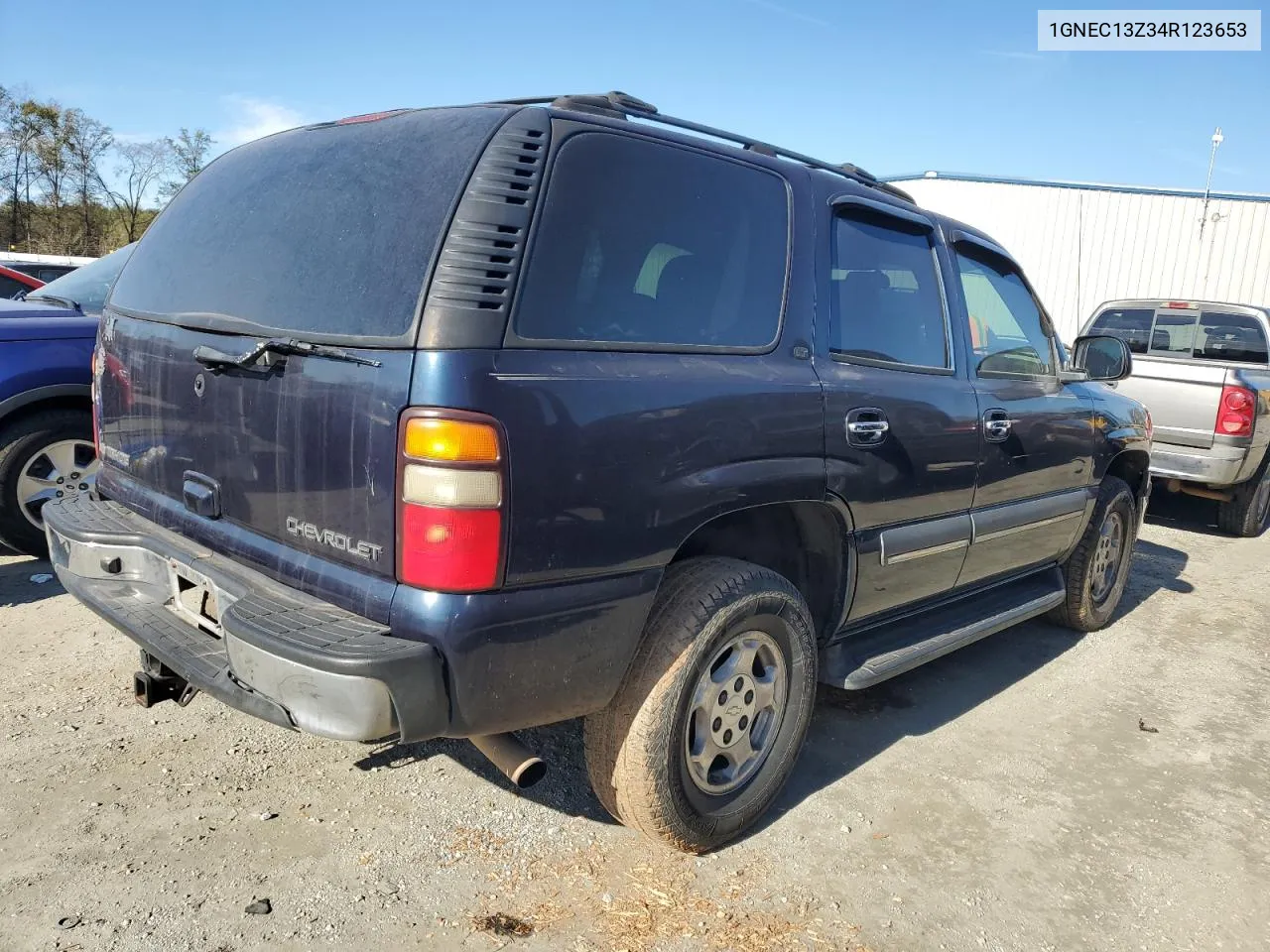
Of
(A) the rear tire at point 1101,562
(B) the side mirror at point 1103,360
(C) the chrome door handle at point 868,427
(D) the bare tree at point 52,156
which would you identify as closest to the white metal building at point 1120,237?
(A) the rear tire at point 1101,562

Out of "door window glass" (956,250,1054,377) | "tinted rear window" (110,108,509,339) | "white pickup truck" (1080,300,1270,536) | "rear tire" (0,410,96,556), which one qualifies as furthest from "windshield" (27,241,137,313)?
"white pickup truck" (1080,300,1270,536)

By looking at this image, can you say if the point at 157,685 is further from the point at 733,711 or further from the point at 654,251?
the point at 654,251

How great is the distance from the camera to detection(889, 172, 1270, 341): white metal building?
66.7 feet

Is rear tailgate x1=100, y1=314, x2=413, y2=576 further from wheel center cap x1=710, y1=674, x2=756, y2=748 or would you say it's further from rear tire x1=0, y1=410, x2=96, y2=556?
rear tire x1=0, y1=410, x2=96, y2=556

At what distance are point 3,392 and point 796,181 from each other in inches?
154

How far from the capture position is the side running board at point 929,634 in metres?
3.16

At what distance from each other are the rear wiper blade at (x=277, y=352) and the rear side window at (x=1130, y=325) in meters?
7.79

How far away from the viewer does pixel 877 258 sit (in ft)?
10.8

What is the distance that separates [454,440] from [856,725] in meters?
2.36

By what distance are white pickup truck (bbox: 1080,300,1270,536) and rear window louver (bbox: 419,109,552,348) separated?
263 inches

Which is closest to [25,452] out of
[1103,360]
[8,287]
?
[8,287]

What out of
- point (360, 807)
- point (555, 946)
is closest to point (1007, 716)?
point (555, 946)

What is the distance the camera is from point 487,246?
6.92 ft

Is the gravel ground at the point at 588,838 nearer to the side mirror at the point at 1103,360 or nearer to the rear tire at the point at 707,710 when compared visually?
the rear tire at the point at 707,710
